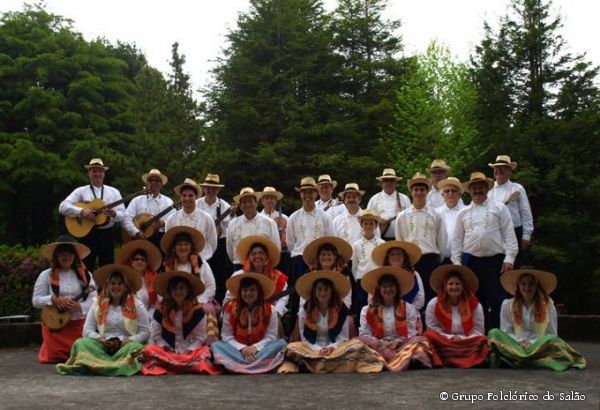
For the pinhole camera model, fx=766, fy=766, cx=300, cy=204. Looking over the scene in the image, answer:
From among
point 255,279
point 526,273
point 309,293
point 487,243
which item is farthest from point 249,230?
point 526,273

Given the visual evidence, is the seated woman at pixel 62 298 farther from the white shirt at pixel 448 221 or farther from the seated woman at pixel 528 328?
the seated woman at pixel 528 328

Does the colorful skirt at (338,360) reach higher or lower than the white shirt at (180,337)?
lower

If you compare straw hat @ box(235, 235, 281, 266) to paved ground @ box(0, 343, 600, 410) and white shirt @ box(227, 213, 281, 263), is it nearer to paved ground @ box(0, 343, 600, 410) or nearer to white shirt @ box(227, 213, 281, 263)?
white shirt @ box(227, 213, 281, 263)

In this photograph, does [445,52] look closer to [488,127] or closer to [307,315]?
[488,127]

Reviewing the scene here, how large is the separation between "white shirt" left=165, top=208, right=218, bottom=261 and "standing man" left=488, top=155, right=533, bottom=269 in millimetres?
3581

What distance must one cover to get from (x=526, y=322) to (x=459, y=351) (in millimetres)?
767

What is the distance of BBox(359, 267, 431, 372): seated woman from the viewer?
26.2ft

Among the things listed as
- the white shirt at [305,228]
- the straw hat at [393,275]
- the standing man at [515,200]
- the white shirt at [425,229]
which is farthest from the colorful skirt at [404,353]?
the standing man at [515,200]

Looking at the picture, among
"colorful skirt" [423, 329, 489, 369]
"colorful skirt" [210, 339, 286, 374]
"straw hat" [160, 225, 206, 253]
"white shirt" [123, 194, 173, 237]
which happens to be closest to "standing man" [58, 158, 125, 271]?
"white shirt" [123, 194, 173, 237]

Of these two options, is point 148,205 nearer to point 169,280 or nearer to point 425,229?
point 169,280

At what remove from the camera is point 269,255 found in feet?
29.6

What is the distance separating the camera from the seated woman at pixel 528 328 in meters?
7.54

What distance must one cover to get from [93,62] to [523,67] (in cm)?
1863

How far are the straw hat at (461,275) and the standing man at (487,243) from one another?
23.1 inches
